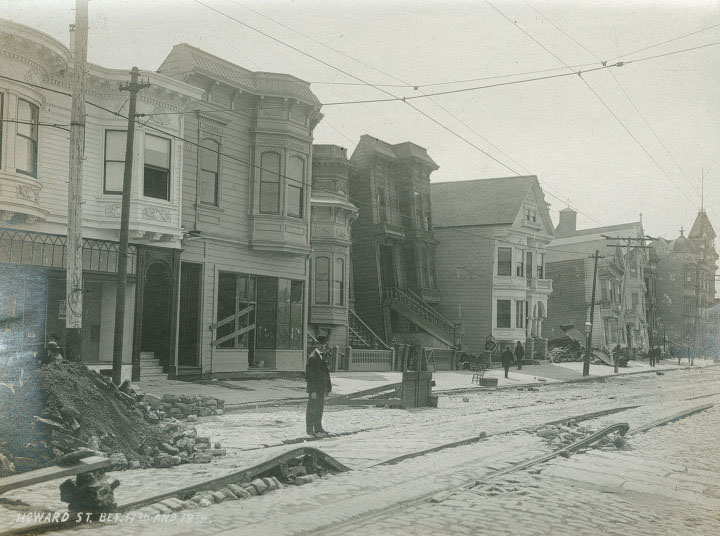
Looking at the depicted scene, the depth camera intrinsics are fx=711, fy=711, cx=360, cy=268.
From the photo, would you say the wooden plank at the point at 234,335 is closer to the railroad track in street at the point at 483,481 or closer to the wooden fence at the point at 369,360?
the wooden fence at the point at 369,360

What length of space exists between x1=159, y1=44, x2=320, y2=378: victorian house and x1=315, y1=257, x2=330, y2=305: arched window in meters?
5.85

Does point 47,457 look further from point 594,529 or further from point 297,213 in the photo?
point 297,213

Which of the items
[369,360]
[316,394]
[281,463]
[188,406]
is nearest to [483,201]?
[369,360]

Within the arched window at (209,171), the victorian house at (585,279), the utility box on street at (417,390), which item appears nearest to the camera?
the utility box on street at (417,390)

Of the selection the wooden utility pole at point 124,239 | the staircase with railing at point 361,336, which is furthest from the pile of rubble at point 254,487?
the staircase with railing at point 361,336

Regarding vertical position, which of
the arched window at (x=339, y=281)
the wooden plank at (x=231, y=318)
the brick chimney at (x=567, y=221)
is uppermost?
the brick chimney at (x=567, y=221)

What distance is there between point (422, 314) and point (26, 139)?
26.5m

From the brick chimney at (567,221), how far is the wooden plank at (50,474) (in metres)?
63.2

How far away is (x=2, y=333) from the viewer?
446 inches

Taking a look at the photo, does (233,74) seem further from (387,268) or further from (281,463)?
(387,268)

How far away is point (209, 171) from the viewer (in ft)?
77.0

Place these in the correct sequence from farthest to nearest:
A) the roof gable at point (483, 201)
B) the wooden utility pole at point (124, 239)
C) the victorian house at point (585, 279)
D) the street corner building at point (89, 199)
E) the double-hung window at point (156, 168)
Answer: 1. the victorian house at point (585, 279)
2. the roof gable at point (483, 201)
3. the double-hung window at point (156, 168)
4. the street corner building at point (89, 199)
5. the wooden utility pole at point (124, 239)

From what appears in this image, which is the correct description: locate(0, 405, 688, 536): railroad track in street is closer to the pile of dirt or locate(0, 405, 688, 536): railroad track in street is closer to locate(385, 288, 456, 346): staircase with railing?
the pile of dirt

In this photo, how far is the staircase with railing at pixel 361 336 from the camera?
3459cm
